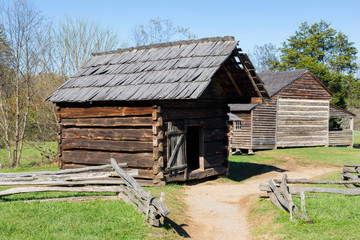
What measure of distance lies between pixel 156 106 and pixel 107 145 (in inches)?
106

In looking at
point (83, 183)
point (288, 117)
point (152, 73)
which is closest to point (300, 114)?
point (288, 117)

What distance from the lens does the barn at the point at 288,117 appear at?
2897 centimetres

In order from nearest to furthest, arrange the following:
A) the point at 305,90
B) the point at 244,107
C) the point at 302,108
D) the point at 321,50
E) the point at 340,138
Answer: the point at 244,107
the point at 302,108
the point at 305,90
the point at 340,138
the point at 321,50

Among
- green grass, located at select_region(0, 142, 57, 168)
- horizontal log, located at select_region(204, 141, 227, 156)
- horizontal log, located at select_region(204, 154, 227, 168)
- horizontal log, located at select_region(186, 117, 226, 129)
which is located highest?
horizontal log, located at select_region(186, 117, 226, 129)

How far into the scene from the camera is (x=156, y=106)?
12.5 meters

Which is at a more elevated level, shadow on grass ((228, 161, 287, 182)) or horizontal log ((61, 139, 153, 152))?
horizontal log ((61, 139, 153, 152))

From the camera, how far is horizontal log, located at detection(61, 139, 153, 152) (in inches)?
513

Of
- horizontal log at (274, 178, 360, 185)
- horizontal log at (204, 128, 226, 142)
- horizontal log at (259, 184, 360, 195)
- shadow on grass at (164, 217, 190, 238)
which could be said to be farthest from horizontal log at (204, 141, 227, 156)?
shadow on grass at (164, 217, 190, 238)

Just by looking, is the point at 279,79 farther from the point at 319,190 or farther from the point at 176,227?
the point at 176,227

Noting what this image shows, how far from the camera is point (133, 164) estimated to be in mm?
13250

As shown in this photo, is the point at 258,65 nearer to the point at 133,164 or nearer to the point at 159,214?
the point at 133,164

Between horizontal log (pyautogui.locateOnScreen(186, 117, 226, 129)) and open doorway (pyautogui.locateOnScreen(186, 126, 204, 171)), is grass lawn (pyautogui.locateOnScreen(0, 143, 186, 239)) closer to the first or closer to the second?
horizontal log (pyautogui.locateOnScreen(186, 117, 226, 129))

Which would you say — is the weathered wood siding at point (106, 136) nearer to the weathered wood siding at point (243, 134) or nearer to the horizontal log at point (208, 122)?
the horizontal log at point (208, 122)

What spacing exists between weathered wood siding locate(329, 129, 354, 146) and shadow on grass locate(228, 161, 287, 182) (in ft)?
45.0
